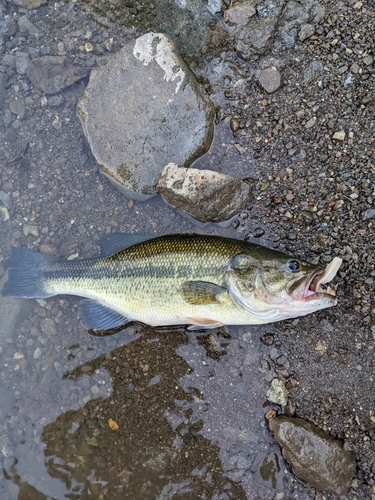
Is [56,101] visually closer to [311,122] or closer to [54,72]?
[54,72]

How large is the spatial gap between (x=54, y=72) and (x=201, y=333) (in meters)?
3.45

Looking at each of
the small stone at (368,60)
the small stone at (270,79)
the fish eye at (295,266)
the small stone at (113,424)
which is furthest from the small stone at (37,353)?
the small stone at (368,60)

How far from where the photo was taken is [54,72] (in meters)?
4.56

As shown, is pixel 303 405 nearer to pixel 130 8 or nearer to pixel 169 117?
pixel 169 117

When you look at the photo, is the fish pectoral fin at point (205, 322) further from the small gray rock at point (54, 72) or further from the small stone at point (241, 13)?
the small stone at point (241, 13)

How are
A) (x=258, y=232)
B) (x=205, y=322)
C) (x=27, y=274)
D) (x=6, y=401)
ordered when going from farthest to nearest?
(x=6, y=401)
(x=27, y=274)
(x=258, y=232)
(x=205, y=322)

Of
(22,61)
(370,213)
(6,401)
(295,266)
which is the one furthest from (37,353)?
(370,213)

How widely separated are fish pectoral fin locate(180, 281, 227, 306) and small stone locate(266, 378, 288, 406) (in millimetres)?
1182

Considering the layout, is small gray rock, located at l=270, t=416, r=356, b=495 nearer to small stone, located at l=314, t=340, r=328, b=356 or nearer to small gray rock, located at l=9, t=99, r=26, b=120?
small stone, located at l=314, t=340, r=328, b=356

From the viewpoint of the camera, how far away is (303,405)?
13.5 feet

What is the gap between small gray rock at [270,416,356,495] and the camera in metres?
3.83

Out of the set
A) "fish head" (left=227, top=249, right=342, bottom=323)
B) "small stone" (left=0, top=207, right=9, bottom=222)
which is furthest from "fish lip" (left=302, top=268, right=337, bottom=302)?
"small stone" (left=0, top=207, right=9, bottom=222)

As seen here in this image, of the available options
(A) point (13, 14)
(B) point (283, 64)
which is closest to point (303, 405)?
(B) point (283, 64)

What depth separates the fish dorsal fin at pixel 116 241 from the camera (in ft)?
13.9
